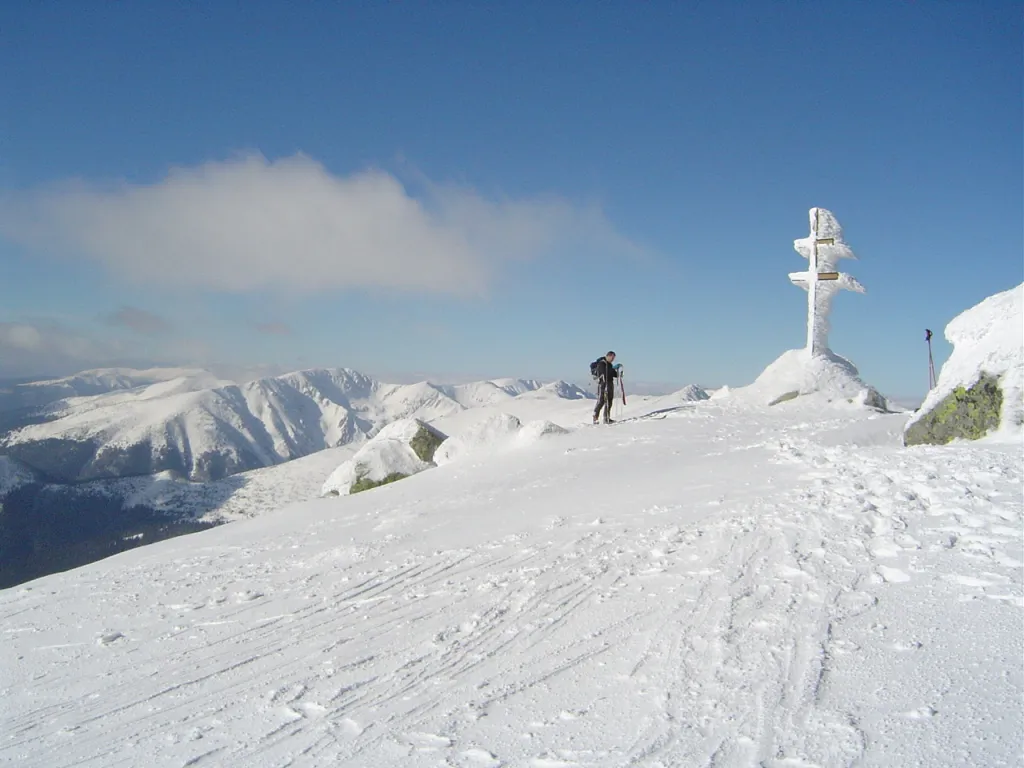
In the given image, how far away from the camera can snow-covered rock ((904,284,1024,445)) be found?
562 inches

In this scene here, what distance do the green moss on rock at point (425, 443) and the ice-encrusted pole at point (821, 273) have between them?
17467 millimetres

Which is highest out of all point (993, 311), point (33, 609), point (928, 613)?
point (993, 311)

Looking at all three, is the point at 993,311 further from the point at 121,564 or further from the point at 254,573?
the point at 121,564

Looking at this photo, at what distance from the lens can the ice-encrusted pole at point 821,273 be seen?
92.8ft

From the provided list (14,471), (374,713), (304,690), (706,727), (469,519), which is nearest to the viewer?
(706,727)

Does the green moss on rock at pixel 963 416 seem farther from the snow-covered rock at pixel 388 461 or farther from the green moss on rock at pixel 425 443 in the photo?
the green moss on rock at pixel 425 443

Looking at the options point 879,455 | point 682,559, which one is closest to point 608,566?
point 682,559

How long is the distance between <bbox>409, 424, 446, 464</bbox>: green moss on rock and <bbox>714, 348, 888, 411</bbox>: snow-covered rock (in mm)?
12340

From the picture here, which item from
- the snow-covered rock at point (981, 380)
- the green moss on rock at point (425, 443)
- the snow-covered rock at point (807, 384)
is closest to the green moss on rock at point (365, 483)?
the green moss on rock at point (425, 443)

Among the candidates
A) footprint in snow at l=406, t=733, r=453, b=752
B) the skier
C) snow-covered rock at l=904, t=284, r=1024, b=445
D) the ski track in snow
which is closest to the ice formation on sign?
the skier

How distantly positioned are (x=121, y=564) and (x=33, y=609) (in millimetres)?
2902

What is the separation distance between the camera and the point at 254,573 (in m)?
11.0

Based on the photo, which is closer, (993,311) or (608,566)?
(608,566)

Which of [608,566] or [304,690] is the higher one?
[608,566]
